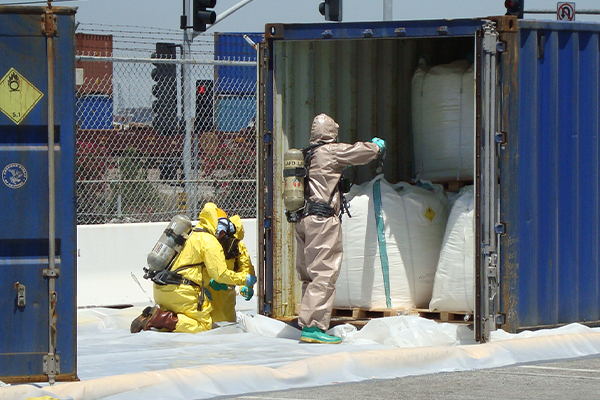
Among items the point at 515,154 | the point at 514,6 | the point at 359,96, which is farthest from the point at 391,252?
the point at 514,6

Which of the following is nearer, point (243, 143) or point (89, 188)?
point (89, 188)

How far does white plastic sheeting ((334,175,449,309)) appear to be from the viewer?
8.69 m

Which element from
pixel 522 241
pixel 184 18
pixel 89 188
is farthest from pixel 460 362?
pixel 184 18

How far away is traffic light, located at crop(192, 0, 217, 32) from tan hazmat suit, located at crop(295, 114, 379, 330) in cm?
684

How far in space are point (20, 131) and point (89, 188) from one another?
5350 millimetres

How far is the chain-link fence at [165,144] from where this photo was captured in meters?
10.8

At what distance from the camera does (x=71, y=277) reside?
5914 mm

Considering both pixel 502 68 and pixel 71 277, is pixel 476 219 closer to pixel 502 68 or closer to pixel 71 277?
pixel 502 68

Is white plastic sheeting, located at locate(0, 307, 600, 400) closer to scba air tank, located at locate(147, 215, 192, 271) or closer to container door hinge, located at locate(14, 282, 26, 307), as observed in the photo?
container door hinge, located at locate(14, 282, 26, 307)

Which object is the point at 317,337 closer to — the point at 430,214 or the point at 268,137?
the point at 430,214

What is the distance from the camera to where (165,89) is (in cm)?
1084

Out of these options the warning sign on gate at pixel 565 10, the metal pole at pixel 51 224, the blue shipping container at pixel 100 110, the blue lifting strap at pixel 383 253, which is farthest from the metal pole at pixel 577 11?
the metal pole at pixel 51 224

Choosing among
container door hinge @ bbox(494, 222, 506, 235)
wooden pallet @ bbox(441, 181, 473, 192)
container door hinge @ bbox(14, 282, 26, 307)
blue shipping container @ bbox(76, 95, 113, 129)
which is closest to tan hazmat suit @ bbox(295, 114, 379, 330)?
container door hinge @ bbox(494, 222, 506, 235)

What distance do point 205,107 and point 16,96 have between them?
565cm
